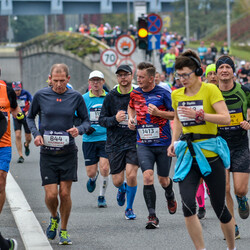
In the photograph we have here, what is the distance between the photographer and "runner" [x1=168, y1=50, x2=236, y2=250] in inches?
269

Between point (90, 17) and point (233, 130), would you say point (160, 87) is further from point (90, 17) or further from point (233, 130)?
point (90, 17)

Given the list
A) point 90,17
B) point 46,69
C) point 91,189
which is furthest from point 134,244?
point 90,17

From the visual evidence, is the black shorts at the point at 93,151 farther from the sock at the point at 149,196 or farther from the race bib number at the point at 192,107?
the race bib number at the point at 192,107

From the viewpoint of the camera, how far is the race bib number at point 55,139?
26.7 feet

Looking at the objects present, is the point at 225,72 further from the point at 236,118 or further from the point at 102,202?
the point at 102,202

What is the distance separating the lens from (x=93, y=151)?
37.1 feet

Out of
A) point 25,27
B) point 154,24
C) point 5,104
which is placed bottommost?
point 5,104

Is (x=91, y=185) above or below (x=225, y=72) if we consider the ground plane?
below

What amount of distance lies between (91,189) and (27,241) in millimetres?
3745

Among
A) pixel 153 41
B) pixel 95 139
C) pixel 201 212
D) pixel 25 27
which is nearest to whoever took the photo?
pixel 201 212

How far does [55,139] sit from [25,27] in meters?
140

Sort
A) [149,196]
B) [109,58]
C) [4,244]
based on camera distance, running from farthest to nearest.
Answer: [109,58]
[149,196]
[4,244]

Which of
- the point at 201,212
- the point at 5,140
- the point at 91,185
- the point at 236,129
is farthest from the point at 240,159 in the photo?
the point at 91,185

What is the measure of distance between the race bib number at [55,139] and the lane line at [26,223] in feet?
3.08
